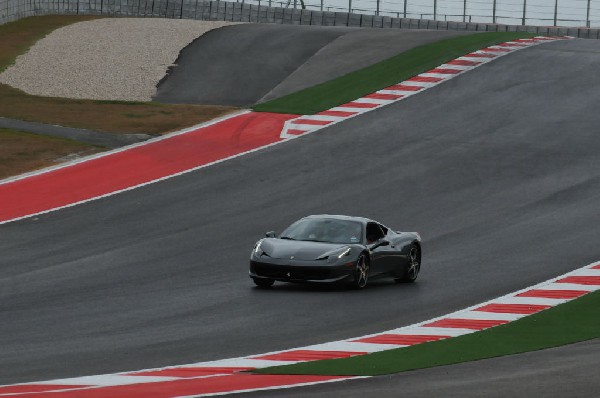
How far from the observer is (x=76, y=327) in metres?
16.5

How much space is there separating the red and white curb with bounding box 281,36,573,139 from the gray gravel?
6548 mm

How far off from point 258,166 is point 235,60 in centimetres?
1377

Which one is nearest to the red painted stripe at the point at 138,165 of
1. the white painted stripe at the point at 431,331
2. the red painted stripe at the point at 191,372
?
the white painted stripe at the point at 431,331

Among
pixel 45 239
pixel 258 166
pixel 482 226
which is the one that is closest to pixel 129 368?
pixel 45 239

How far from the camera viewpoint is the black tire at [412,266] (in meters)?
22.0

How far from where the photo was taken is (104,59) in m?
45.4

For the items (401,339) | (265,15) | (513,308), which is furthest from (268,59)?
(401,339)

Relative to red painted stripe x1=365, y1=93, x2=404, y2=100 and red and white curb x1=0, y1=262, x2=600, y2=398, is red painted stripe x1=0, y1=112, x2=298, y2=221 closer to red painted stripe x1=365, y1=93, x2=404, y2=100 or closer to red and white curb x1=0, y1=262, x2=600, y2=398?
red painted stripe x1=365, y1=93, x2=404, y2=100

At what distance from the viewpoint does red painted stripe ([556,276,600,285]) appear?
70.4 ft

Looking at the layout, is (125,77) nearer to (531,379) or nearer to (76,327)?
(76,327)

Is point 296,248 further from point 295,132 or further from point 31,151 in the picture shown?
point 295,132

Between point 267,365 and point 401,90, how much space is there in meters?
26.3

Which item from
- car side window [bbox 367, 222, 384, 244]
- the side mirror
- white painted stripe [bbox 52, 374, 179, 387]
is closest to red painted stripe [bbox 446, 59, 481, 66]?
car side window [bbox 367, 222, 384, 244]

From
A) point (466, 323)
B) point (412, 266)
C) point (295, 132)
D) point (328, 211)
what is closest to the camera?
point (466, 323)
